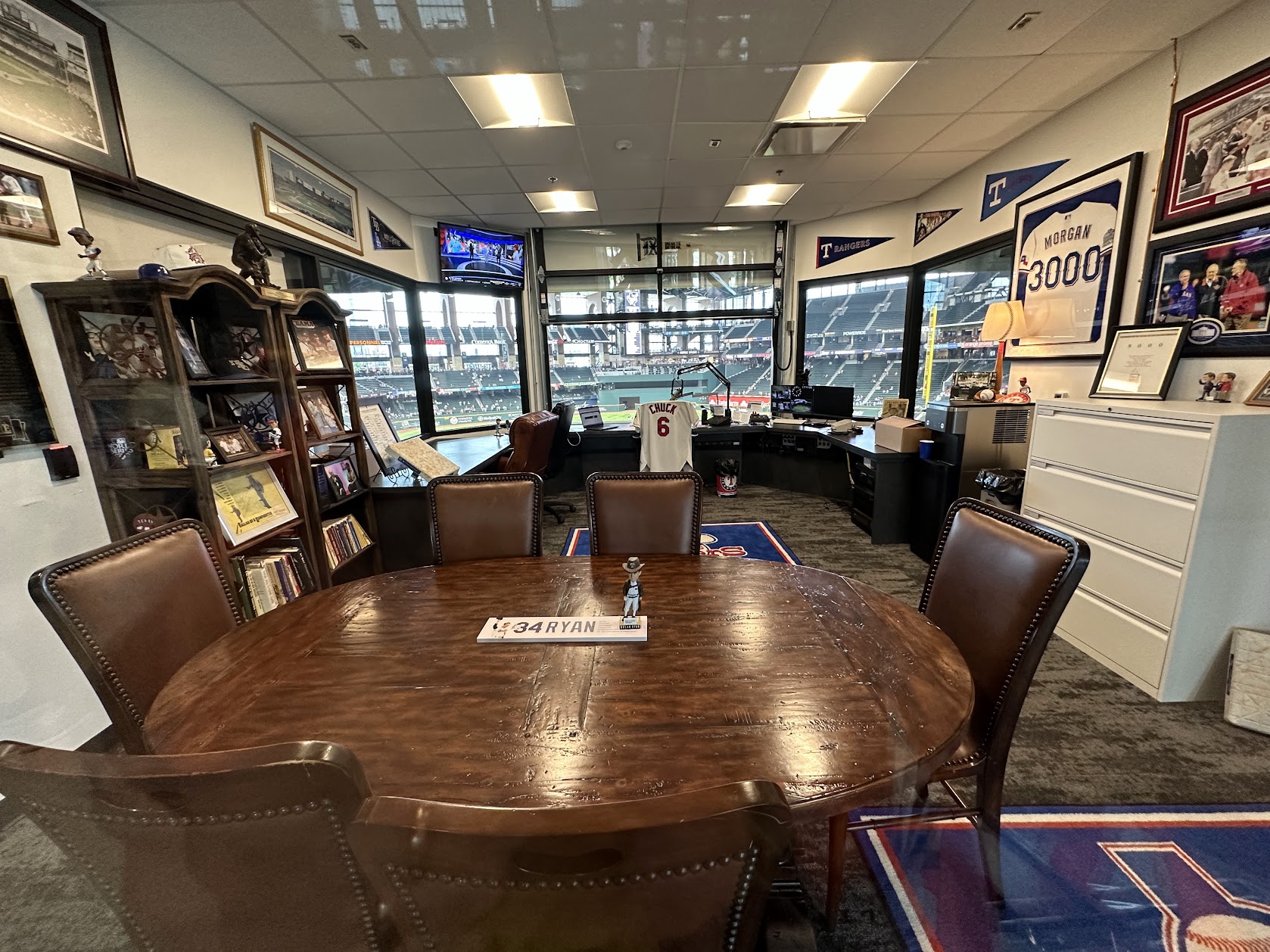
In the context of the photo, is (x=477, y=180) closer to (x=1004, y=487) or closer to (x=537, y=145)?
(x=537, y=145)

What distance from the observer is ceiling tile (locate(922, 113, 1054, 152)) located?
3.04m

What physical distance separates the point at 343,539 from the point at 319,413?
72cm

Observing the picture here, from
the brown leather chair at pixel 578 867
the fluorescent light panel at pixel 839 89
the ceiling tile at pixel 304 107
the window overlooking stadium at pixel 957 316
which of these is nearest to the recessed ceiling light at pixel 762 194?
the fluorescent light panel at pixel 839 89

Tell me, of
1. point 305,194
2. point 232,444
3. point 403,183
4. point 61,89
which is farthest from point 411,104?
point 232,444

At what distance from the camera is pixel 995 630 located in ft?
4.05

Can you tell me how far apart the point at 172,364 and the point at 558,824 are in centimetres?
230

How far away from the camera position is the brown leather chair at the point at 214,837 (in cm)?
52

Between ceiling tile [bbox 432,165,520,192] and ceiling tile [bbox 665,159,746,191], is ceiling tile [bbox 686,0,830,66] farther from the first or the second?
ceiling tile [bbox 432,165,520,192]

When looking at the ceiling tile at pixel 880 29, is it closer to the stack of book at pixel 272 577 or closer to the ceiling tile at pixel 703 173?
the ceiling tile at pixel 703 173

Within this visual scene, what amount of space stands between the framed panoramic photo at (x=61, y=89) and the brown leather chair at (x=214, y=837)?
226 centimetres

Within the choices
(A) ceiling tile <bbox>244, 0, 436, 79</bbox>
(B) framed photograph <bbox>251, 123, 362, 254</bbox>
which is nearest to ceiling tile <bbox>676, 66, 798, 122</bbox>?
(A) ceiling tile <bbox>244, 0, 436, 79</bbox>

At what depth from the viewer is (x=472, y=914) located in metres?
0.51

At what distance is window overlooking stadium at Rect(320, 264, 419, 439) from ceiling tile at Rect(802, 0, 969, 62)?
3.23 metres

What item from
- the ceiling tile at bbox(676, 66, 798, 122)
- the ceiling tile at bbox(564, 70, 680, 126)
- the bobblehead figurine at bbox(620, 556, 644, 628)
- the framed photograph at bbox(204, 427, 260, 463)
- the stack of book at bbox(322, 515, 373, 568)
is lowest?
the stack of book at bbox(322, 515, 373, 568)
